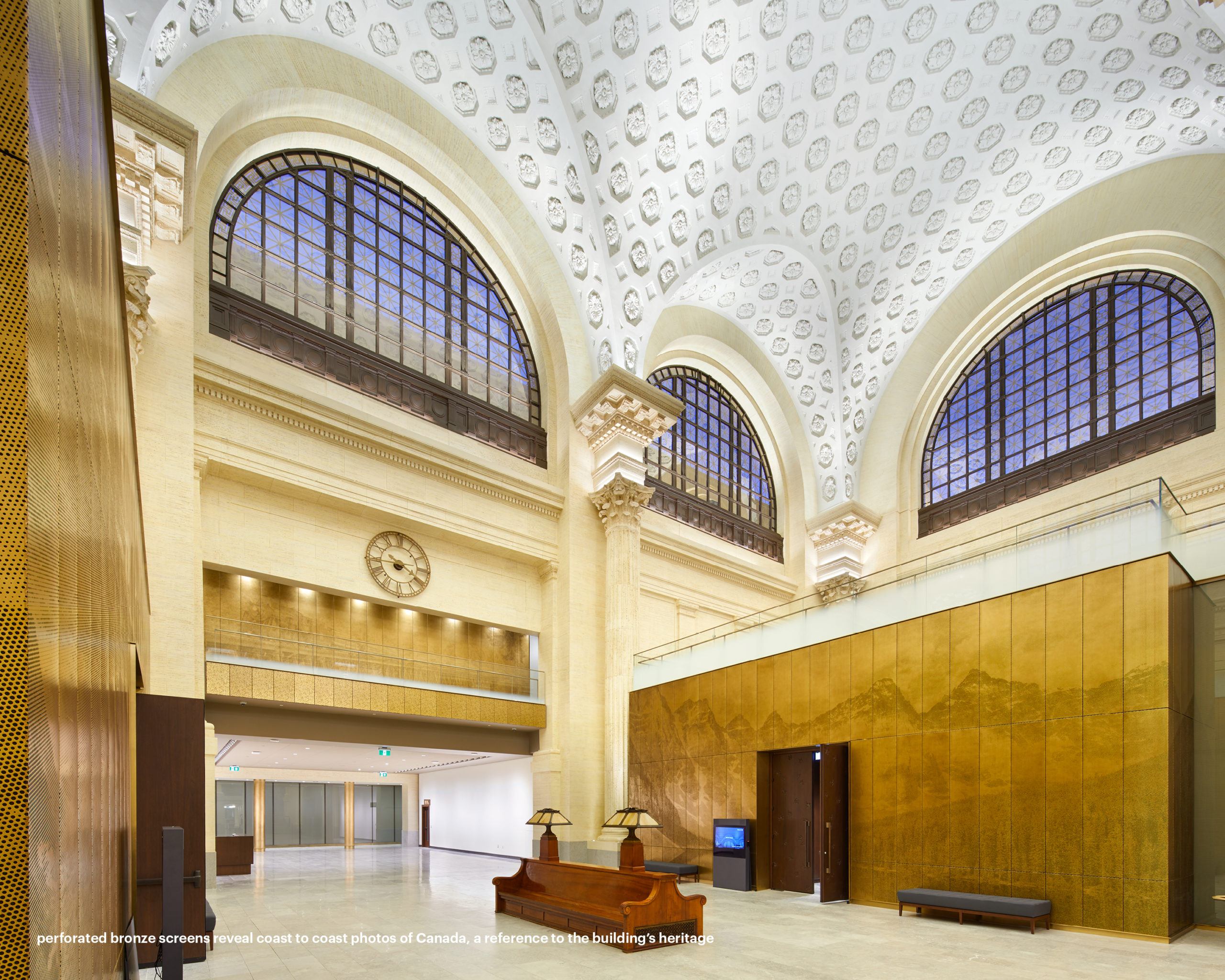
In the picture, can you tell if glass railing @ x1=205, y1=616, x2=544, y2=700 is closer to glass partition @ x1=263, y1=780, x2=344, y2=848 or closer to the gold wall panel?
the gold wall panel

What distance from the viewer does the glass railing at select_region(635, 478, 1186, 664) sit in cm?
1051

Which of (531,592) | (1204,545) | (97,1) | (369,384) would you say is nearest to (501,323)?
(369,384)

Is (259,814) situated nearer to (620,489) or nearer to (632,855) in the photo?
(620,489)

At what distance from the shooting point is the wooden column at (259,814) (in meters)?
27.3

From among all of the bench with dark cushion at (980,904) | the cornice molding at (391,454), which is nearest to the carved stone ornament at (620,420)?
the cornice molding at (391,454)

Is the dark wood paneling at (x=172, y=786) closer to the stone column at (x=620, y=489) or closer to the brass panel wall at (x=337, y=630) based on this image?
the brass panel wall at (x=337, y=630)

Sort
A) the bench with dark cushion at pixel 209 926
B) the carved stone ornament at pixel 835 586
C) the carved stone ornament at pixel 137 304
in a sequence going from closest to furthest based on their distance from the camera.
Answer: the bench with dark cushion at pixel 209 926 → the carved stone ornament at pixel 137 304 → the carved stone ornament at pixel 835 586

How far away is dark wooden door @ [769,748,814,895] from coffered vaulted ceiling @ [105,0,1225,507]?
11768mm

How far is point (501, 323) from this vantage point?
21750 mm

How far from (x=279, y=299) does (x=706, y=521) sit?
48.3ft

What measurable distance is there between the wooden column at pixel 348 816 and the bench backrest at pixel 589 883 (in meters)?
19.6

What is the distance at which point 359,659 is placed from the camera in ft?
58.7

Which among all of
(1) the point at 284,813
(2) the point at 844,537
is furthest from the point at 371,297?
(1) the point at 284,813

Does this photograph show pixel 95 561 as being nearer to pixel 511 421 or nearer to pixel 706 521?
pixel 511 421
